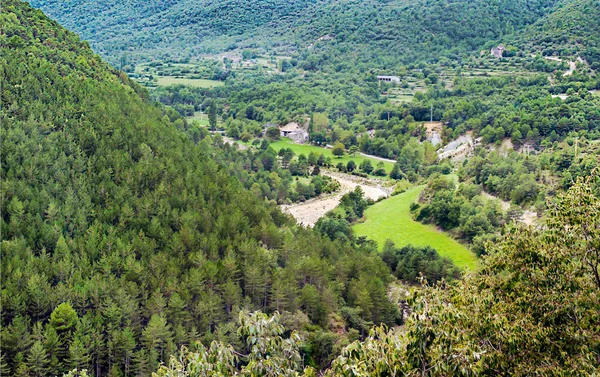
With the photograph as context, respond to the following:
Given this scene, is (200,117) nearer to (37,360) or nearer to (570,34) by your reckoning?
(570,34)

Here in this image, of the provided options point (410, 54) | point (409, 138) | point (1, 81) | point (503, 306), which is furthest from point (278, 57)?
point (503, 306)

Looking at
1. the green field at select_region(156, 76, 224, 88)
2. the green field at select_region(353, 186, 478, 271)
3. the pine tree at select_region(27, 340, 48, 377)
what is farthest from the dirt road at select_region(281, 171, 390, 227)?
the green field at select_region(156, 76, 224, 88)

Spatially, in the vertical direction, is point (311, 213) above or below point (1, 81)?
below

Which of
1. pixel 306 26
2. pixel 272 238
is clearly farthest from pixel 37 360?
pixel 306 26

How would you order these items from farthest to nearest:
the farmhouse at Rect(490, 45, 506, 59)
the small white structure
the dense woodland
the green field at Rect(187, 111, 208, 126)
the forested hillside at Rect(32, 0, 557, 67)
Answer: the forested hillside at Rect(32, 0, 557, 67) → the small white structure → the farmhouse at Rect(490, 45, 506, 59) → the green field at Rect(187, 111, 208, 126) → the dense woodland

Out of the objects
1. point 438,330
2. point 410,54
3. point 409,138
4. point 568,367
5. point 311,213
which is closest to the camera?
point 438,330

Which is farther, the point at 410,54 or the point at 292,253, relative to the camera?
the point at 410,54

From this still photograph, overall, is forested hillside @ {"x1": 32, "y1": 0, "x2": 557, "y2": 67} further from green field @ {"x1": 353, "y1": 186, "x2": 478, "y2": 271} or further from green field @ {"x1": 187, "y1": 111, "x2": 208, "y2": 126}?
green field @ {"x1": 353, "y1": 186, "x2": 478, "y2": 271}

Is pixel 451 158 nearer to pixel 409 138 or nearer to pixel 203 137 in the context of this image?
pixel 409 138
